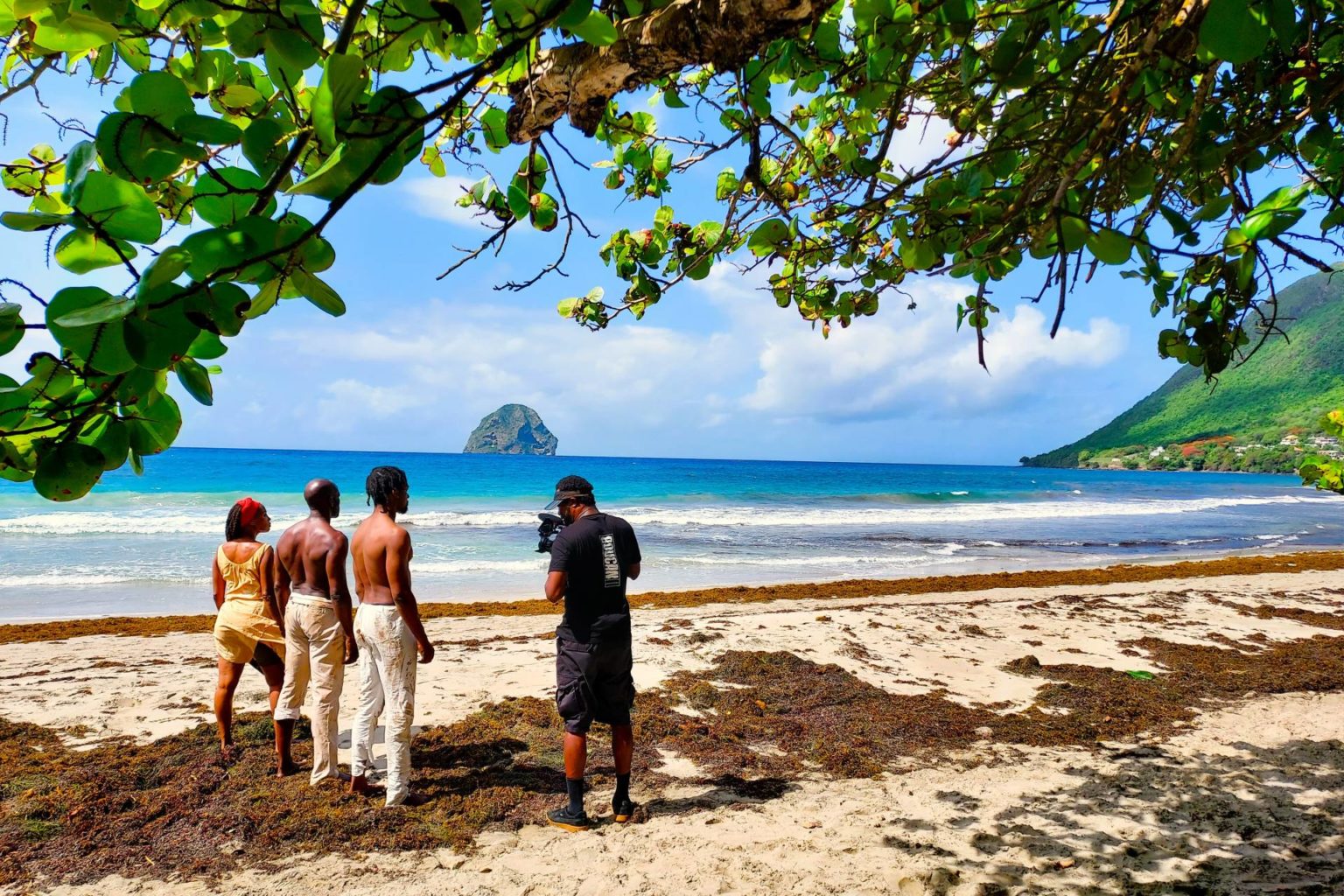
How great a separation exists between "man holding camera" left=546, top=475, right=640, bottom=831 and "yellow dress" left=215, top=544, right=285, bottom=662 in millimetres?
1741

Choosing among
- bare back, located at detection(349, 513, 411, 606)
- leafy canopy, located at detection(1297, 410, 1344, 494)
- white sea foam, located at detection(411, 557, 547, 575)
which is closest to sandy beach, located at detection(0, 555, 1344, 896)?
bare back, located at detection(349, 513, 411, 606)

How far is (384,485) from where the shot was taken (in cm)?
383

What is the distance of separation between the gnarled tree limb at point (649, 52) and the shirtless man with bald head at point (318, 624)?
2.83m

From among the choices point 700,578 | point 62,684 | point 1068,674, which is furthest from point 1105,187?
point 700,578

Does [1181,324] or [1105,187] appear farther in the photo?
[1181,324]

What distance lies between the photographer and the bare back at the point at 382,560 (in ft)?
11.8

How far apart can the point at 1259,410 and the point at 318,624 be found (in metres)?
88.4

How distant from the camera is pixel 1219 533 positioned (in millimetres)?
22719

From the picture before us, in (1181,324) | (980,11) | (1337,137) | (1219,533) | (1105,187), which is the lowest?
(1219,533)

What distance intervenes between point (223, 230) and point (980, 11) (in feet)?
7.81

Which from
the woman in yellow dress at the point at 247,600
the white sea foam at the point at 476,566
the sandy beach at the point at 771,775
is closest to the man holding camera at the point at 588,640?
the sandy beach at the point at 771,775

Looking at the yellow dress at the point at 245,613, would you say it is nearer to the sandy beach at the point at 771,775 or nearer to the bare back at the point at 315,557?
the bare back at the point at 315,557

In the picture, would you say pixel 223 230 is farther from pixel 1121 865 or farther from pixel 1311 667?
pixel 1311 667

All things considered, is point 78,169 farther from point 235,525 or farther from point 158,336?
point 235,525
